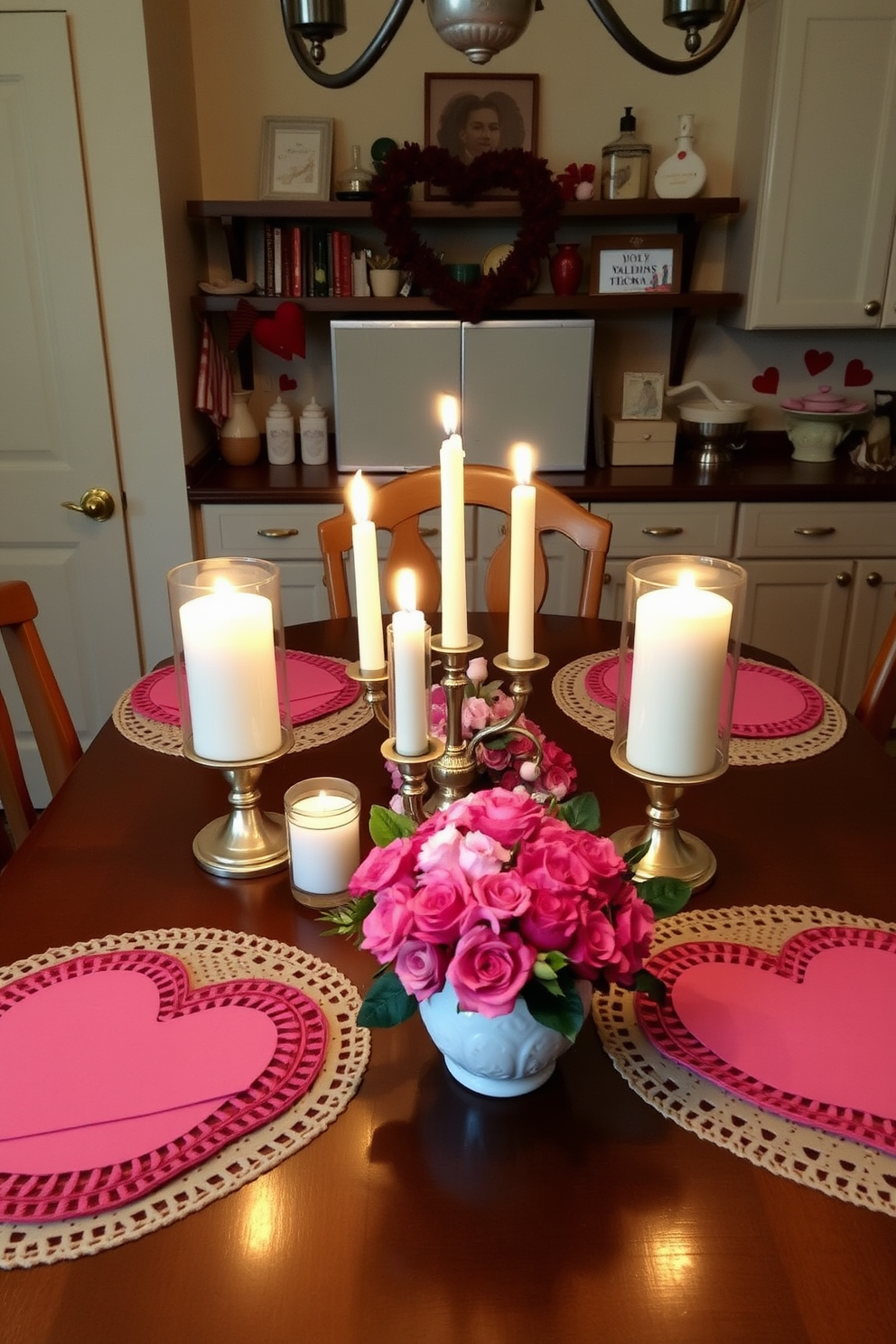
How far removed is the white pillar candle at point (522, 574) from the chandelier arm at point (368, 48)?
1.33ft

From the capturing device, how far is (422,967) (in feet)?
2.11

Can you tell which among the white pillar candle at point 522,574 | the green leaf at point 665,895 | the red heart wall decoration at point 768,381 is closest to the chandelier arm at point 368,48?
the white pillar candle at point 522,574

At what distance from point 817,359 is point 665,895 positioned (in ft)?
8.50

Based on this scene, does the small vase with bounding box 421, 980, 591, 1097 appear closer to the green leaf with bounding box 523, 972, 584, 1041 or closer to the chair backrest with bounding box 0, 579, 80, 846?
the green leaf with bounding box 523, 972, 584, 1041

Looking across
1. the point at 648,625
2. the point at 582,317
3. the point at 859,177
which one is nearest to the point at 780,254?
the point at 859,177

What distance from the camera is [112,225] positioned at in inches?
87.8

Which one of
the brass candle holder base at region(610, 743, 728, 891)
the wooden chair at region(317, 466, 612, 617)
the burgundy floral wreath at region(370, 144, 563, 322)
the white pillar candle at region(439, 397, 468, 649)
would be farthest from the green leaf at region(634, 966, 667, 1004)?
the burgundy floral wreath at region(370, 144, 563, 322)

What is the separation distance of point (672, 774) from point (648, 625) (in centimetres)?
14

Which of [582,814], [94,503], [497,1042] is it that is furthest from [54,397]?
[497,1042]

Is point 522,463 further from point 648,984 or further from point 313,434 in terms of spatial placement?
point 313,434

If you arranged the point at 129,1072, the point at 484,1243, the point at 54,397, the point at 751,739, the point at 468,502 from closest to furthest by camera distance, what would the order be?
the point at 484,1243 < the point at 129,1072 < the point at 751,739 < the point at 468,502 < the point at 54,397

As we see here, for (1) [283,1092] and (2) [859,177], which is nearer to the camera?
(1) [283,1092]

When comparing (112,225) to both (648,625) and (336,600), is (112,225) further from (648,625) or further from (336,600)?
(648,625)

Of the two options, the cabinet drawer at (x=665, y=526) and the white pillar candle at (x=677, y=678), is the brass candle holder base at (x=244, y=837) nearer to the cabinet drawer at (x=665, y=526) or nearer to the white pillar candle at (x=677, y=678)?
the white pillar candle at (x=677, y=678)
